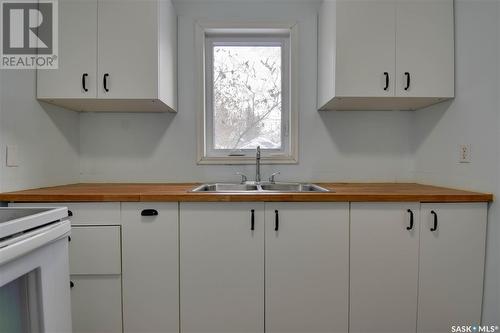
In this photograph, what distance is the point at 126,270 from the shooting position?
1423 mm

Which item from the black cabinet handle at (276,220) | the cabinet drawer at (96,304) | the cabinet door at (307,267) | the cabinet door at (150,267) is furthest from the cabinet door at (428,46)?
the cabinet drawer at (96,304)

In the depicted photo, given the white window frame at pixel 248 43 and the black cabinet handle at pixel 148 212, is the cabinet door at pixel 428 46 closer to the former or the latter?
the white window frame at pixel 248 43

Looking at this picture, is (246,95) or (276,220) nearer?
(276,220)

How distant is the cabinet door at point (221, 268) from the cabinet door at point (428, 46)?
4.22ft

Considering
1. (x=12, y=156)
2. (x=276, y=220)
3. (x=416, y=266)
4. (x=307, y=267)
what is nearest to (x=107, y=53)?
(x=12, y=156)

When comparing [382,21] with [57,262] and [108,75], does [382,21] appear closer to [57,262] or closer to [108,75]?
[108,75]

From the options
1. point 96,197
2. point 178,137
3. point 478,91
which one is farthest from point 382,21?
point 96,197

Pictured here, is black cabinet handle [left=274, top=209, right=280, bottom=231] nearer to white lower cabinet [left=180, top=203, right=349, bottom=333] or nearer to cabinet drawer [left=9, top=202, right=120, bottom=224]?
white lower cabinet [left=180, top=203, right=349, bottom=333]

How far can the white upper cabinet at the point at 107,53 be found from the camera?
1581 millimetres

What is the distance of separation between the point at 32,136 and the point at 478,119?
2.63 meters

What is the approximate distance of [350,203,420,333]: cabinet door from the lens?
55.7 inches

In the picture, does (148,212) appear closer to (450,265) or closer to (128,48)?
(128,48)

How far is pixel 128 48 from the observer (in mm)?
1593

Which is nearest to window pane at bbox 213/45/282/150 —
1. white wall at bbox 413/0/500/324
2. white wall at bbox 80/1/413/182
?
white wall at bbox 80/1/413/182
